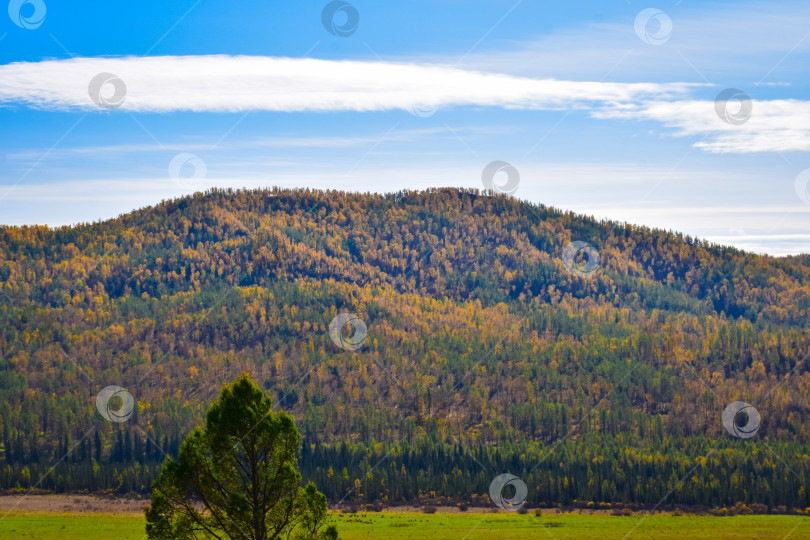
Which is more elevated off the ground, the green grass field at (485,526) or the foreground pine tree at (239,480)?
the foreground pine tree at (239,480)

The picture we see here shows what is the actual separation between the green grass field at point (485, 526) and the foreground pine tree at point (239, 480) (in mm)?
91908

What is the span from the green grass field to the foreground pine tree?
91.9 meters

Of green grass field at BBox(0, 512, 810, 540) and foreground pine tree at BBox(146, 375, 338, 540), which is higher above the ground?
foreground pine tree at BBox(146, 375, 338, 540)

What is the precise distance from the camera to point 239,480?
101 feet

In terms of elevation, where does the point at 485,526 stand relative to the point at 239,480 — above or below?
below

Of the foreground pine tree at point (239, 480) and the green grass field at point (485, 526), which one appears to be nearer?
the foreground pine tree at point (239, 480)

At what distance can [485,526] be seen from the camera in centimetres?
14088

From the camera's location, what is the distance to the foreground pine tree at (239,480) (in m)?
30.0

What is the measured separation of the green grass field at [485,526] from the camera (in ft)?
416

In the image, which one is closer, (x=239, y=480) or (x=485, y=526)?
(x=239, y=480)

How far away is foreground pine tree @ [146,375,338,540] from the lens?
1179 inches

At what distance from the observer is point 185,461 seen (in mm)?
30016

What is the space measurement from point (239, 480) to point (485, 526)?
118229mm

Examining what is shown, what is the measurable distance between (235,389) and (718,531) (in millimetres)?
124421
